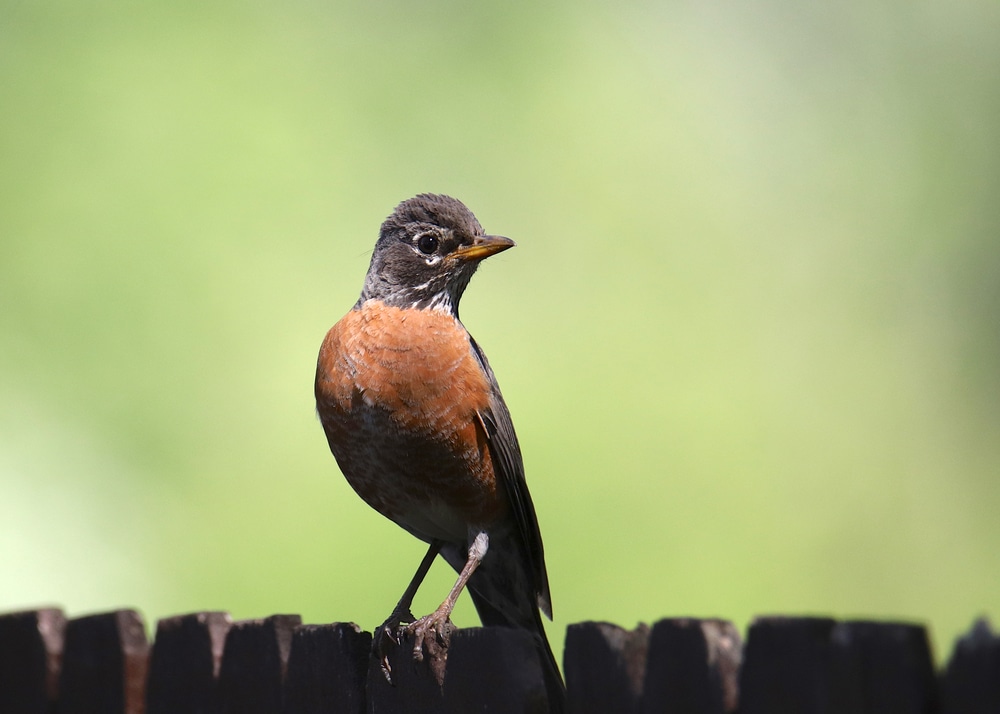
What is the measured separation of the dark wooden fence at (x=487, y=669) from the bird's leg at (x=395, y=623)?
0.11ft

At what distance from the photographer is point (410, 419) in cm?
354

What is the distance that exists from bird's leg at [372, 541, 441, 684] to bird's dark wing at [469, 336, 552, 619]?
380 millimetres

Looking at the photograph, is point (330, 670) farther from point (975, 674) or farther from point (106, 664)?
point (975, 674)

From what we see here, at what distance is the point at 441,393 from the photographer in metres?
3.59

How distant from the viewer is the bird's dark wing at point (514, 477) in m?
3.71

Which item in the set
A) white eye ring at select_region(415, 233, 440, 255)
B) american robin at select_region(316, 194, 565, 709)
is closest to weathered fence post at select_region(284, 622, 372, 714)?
american robin at select_region(316, 194, 565, 709)

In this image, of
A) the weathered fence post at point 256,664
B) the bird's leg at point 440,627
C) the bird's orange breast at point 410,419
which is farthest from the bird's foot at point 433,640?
the bird's orange breast at point 410,419

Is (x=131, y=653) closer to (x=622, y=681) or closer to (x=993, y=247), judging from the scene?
(x=622, y=681)

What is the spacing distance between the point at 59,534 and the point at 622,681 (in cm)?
451

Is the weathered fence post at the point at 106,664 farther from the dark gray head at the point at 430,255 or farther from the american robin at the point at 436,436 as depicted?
the dark gray head at the point at 430,255

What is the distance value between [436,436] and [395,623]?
0.64m

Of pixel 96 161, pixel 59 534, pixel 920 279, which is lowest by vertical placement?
pixel 59 534

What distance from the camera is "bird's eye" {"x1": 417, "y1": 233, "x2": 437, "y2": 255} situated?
4.30m

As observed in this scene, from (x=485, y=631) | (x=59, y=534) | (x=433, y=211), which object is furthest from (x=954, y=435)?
(x=59, y=534)
